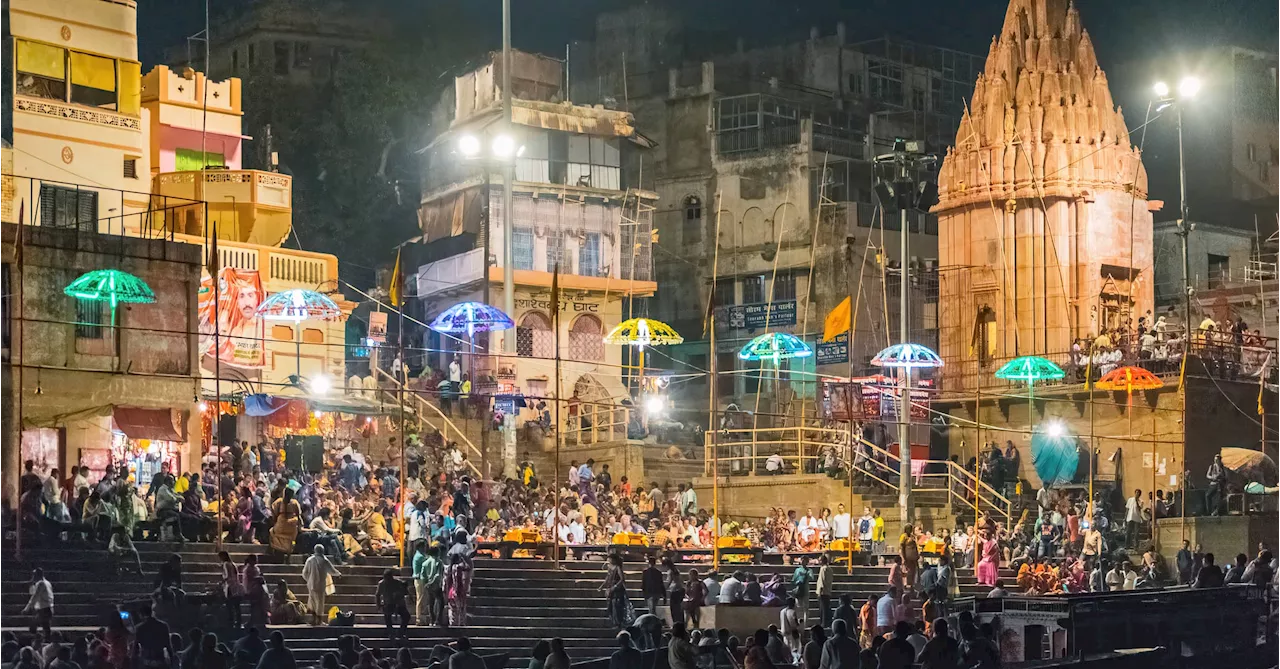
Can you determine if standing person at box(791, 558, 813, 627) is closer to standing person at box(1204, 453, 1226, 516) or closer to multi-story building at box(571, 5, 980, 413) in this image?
standing person at box(1204, 453, 1226, 516)

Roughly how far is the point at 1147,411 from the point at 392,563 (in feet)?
58.7

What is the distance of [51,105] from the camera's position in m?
36.3

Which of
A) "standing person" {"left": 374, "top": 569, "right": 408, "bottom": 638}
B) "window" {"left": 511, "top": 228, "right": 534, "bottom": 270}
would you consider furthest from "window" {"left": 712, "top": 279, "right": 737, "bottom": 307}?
"standing person" {"left": 374, "top": 569, "right": 408, "bottom": 638}

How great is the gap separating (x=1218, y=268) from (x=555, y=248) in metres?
16.1

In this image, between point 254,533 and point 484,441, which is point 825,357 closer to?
point 484,441

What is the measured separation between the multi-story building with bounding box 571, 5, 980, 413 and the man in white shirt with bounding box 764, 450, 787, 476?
884cm

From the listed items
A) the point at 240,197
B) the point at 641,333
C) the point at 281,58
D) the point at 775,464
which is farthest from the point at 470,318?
the point at 281,58

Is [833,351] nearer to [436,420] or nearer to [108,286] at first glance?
[436,420]

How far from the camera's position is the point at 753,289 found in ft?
171

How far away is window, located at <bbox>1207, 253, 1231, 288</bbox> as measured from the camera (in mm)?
48572

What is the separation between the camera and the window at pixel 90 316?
102ft

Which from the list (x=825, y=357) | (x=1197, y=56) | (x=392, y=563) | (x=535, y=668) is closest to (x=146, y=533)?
(x=392, y=563)

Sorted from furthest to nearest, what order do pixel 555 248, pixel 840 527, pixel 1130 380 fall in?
pixel 555 248 → pixel 1130 380 → pixel 840 527

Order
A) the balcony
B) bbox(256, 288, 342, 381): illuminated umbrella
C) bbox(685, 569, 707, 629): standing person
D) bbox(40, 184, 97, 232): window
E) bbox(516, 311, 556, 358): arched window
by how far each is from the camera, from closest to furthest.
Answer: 1. bbox(685, 569, 707, 629): standing person
2. bbox(256, 288, 342, 381): illuminated umbrella
3. bbox(40, 184, 97, 232): window
4. the balcony
5. bbox(516, 311, 556, 358): arched window
